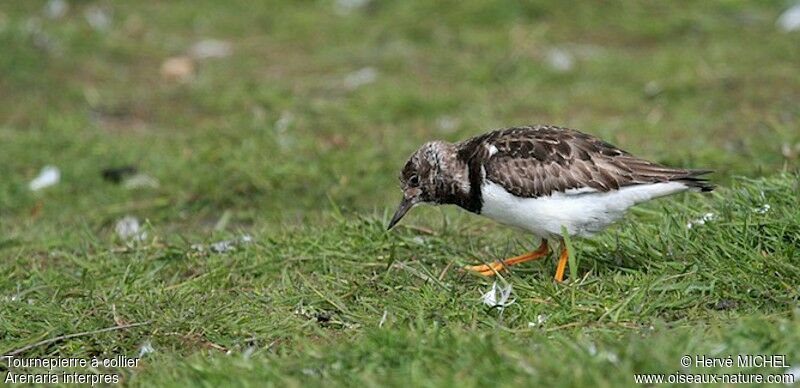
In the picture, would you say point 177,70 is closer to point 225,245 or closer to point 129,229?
point 129,229

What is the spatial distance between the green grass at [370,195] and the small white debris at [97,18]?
98 millimetres

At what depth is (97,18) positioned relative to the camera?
13.4 metres

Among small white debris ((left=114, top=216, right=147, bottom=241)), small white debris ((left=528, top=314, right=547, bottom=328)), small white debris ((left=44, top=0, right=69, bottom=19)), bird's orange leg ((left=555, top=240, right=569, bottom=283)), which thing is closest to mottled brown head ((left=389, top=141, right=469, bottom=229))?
bird's orange leg ((left=555, top=240, right=569, bottom=283))

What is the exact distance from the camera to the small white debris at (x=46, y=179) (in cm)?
890

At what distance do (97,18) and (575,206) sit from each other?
8769 mm

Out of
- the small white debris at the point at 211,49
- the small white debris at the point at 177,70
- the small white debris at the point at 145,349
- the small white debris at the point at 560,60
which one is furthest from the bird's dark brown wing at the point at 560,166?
the small white debris at the point at 211,49

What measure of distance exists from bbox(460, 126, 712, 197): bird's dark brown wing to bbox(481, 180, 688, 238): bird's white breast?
0.10 ft

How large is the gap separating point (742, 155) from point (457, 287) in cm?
323

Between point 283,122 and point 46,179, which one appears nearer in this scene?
point 46,179

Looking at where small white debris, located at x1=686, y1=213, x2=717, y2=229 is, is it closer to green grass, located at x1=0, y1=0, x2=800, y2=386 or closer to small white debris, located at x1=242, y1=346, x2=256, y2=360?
green grass, located at x1=0, y1=0, x2=800, y2=386

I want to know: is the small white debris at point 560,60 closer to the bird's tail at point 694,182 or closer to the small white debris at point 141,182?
the small white debris at point 141,182

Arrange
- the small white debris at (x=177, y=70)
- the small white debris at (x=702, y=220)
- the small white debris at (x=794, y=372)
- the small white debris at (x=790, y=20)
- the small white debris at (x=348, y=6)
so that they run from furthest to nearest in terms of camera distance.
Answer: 1. the small white debris at (x=348, y=6)
2. the small white debris at (x=790, y=20)
3. the small white debris at (x=177, y=70)
4. the small white debris at (x=702, y=220)
5. the small white debris at (x=794, y=372)

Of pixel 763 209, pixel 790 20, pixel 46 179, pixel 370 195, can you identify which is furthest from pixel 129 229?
pixel 790 20

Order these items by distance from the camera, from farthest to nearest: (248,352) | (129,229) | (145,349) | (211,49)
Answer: (211,49) < (129,229) < (145,349) < (248,352)
